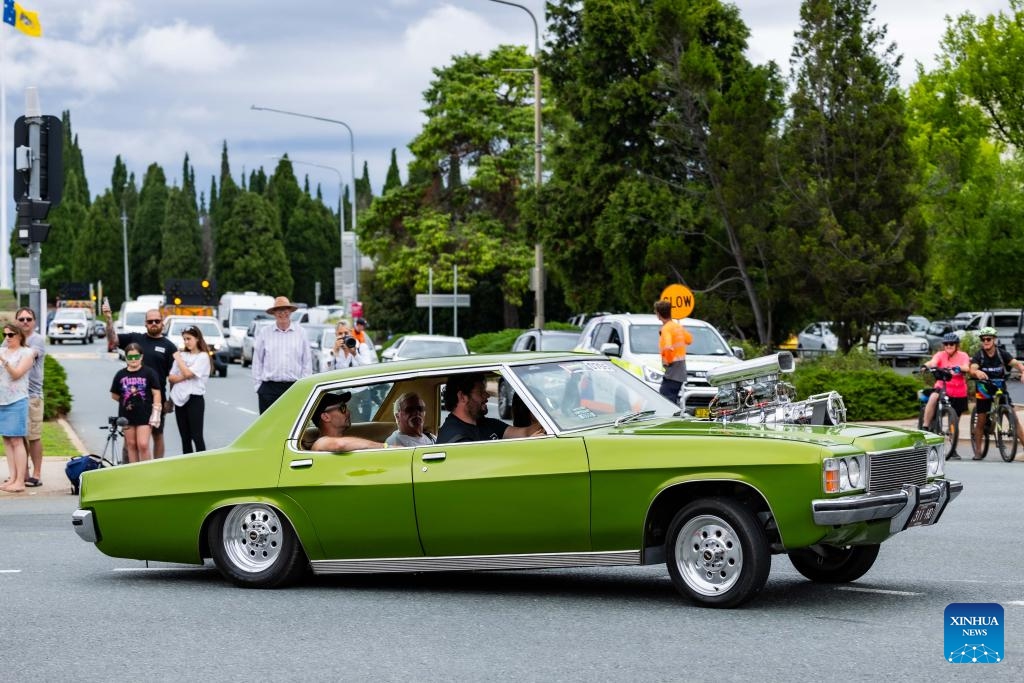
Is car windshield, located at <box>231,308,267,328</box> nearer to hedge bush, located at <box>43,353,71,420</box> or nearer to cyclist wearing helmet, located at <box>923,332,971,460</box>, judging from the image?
hedge bush, located at <box>43,353,71,420</box>

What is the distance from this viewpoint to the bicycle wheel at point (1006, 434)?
19927mm

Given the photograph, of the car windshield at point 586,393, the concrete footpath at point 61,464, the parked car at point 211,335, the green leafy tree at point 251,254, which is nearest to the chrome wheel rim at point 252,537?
the car windshield at point 586,393

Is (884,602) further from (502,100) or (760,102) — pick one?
(502,100)

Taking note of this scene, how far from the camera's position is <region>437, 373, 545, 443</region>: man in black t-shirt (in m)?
9.66

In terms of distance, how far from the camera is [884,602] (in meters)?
8.95

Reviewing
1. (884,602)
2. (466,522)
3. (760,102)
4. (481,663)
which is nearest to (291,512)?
(466,522)

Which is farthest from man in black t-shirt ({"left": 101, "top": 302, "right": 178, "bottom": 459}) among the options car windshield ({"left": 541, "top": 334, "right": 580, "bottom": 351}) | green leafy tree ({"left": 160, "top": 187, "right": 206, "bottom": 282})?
green leafy tree ({"left": 160, "top": 187, "right": 206, "bottom": 282})

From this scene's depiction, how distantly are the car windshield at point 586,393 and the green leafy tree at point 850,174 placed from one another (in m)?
21.2

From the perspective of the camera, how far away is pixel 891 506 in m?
8.38

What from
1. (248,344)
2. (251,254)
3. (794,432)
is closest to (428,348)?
(248,344)

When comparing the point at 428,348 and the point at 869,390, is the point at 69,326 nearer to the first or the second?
the point at 428,348

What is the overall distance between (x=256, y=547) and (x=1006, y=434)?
12959mm

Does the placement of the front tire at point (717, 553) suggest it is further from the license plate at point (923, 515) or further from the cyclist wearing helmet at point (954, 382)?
the cyclist wearing helmet at point (954, 382)

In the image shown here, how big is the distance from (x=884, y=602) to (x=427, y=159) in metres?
59.7
